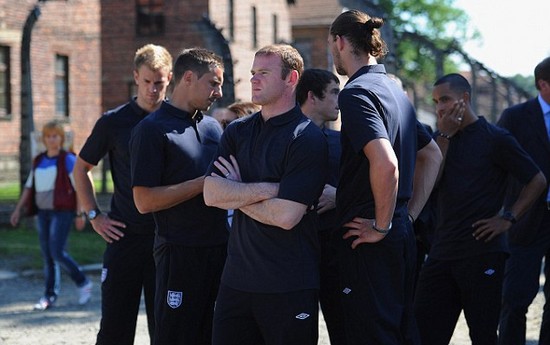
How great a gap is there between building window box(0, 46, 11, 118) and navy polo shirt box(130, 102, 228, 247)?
24.4 meters

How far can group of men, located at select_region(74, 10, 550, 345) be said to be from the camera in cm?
438

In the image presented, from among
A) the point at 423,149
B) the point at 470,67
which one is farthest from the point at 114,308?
the point at 470,67

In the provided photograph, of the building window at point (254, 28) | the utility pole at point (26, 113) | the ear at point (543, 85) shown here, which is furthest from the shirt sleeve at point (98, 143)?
the building window at point (254, 28)

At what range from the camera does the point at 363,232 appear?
14.6ft

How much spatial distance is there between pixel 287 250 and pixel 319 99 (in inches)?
61.0

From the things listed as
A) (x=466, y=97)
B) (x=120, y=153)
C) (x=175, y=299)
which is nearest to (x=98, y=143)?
(x=120, y=153)

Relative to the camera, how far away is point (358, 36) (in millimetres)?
4625

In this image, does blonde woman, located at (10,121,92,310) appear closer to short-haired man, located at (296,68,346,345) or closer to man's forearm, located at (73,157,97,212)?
man's forearm, located at (73,157,97,212)

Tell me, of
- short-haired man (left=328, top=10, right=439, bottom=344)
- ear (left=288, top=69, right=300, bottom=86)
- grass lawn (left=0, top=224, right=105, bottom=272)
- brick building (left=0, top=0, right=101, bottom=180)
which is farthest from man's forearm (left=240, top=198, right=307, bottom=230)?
brick building (left=0, top=0, right=101, bottom=180)

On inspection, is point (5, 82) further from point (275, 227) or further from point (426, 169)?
point (275, 227)

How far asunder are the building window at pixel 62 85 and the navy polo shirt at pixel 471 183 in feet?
91.0

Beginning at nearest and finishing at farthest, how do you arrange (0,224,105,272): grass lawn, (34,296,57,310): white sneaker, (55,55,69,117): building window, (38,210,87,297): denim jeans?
1. (34,296,57,310): white sneaker
2. (38,210,87,297): denim jeans
3. (0,224,105,272): grass lawn
4. (55,55,69,117): building window

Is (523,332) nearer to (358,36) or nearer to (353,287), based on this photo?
(353,287)

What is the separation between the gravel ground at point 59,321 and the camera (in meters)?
7.91
